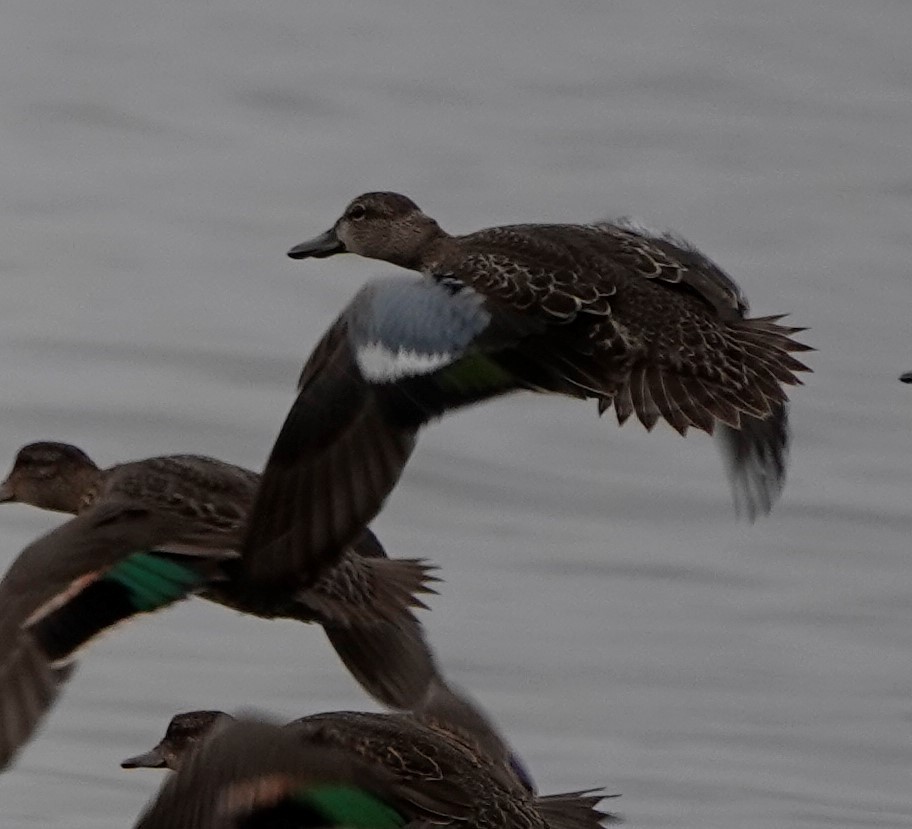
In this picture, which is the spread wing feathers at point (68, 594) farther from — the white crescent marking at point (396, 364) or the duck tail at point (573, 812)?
the duck tail at point (573, 812)

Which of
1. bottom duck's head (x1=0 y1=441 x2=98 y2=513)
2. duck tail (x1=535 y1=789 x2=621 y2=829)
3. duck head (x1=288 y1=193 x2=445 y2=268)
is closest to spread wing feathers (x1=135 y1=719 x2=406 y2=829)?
duck tail (x1=535 y1=789 x2=621 y2=829)

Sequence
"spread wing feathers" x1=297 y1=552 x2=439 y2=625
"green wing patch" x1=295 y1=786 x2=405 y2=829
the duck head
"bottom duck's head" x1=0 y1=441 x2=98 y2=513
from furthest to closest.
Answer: the duck head → "bottom duck's head" x1=0 y1=441 x2=98 y2=513 → "spread wing feathers" x1=297 y1=552 x2=439 y2=625 → "green wing patch" x1=295 y1=786 x2=405 y2=829

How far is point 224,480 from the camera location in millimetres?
10867

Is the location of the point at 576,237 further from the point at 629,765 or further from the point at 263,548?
the point at 629,765

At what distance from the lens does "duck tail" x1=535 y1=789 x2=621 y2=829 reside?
10.2 m

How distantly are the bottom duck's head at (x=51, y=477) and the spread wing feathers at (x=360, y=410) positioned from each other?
0.88 metres

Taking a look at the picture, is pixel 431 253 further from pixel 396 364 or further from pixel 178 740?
pixel 178 740

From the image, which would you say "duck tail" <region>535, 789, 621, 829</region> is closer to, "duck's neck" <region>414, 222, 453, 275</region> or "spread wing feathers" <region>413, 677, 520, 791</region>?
"spread wing feathers" <region>413, 677, 520, 791</region>

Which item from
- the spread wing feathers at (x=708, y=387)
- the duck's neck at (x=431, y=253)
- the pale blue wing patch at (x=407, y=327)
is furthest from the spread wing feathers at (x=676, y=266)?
the pale blue wing patch at (x=407, y=327)

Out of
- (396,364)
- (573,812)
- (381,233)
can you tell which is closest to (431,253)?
(381,233)

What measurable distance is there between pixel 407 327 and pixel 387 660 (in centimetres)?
84

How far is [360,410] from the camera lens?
10594 mm

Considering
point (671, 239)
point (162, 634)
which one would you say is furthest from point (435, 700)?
point (162, 634)

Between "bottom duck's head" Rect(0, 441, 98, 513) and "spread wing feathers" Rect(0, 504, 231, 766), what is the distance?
0.77m
